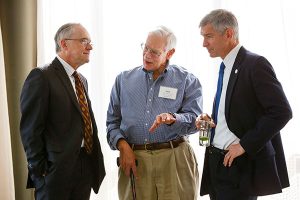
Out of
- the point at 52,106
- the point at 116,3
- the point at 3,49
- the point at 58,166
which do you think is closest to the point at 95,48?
the point at 116,3

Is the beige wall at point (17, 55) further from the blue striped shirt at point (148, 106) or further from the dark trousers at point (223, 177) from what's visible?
the dark trousers at point (223, 177)

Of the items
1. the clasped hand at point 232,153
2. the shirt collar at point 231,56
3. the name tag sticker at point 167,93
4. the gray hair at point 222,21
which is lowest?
the clasped hand at point 232,153

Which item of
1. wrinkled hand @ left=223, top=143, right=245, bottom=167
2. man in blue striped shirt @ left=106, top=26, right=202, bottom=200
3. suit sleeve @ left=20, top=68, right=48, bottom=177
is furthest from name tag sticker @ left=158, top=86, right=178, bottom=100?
suit sleeve @ left=20, top=68, right=48, bottom=177

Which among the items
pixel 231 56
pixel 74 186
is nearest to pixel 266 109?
pixel 231 56

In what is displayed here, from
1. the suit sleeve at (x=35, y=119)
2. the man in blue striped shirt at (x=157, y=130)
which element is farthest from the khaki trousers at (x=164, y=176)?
the suit sleeve at (x=35, y=119)

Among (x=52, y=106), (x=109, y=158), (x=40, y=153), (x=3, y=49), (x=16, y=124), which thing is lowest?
(x=109, y=158)

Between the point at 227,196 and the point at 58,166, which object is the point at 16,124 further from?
the point at 227,196

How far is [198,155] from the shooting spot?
3.09 metres

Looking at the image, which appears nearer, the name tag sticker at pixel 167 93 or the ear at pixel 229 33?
the ear at pixel 229 33

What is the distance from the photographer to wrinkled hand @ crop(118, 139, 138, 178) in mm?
2303

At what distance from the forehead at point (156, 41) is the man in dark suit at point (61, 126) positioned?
0.39 meters

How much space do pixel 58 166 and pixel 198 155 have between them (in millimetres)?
1371

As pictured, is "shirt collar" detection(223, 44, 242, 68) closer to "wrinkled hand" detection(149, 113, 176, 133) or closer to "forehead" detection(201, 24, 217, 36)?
"forehead" detection(201, 24, 217, 36)

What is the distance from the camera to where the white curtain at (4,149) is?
288 cm
